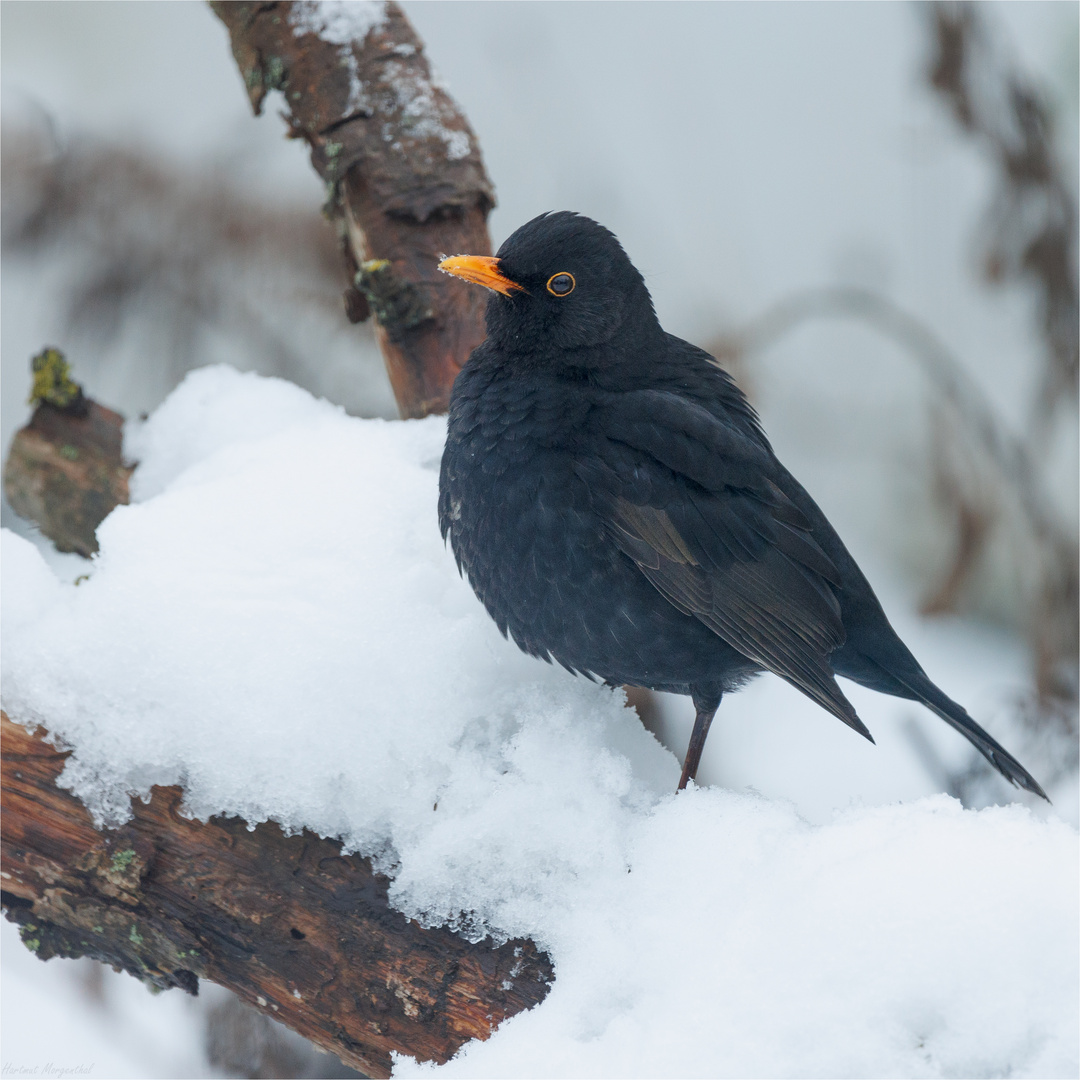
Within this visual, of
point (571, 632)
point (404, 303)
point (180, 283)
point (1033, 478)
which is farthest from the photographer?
point (1033, 478)

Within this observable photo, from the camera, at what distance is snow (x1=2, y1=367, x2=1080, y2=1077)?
55.2 inches

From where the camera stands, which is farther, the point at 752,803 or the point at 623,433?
the point at 623,433

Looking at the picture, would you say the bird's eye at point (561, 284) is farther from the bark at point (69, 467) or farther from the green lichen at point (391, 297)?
the bark at point (69, 467)

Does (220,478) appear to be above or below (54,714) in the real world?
above

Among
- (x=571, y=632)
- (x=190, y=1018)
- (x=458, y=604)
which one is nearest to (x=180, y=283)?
(x=458, y=604)

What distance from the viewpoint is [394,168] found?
115 inches

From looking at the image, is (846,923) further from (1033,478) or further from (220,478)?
(1033,478)

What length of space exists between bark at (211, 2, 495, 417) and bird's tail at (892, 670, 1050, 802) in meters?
1.50

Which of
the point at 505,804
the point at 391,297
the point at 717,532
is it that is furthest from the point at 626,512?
the point at 391,297

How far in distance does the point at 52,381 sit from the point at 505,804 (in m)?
1.91

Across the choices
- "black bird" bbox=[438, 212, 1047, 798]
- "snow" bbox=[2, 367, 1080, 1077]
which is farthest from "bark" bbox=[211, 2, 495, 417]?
"black bird" bbox=[438, 212, 1047, 798]

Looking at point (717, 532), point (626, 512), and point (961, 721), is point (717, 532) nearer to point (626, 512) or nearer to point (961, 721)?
point (626, 512)

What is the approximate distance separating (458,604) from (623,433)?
563 millimetres

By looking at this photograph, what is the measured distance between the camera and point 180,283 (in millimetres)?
3307
